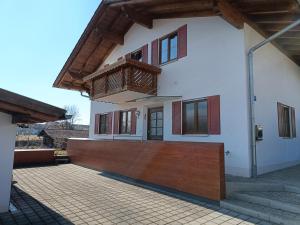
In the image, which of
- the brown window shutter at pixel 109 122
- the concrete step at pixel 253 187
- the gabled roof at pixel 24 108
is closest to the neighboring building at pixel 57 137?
the brown window shutter at pixel 109 122

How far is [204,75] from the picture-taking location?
32.0 ft

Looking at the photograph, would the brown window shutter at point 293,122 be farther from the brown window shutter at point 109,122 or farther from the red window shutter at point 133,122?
the brown window shutter at point 109,122

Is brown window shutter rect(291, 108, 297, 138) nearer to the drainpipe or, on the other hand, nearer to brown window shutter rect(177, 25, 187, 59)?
the drainpipe

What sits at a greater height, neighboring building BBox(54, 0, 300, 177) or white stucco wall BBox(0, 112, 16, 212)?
neighboring building BBox(54, 0, 300, 177)

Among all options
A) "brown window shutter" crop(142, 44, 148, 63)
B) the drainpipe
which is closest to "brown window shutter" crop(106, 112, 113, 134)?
"brown window shutter" crop(142, 44, 148, 63)

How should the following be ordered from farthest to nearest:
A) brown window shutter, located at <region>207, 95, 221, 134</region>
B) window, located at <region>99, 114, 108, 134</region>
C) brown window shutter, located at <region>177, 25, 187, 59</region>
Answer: window, located at <region>99, 114, 108, 134</region> → brown window shutter, located at <region>177, 25, 187, 59</region> → brown window shutter, located at <region>207, 95, 221, 134</region>

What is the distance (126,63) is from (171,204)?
20.4ft

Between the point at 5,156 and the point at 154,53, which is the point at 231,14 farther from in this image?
the point at 5,156

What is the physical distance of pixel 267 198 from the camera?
19.9 feet

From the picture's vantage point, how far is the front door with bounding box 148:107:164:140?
39.4ft

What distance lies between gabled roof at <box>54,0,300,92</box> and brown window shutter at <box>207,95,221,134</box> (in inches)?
110

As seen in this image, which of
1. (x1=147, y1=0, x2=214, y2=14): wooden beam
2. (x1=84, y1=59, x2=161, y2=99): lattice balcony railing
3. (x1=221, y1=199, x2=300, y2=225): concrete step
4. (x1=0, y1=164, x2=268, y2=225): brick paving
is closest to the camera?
(x1=221, y1=199, x2=300, y2=225): concrete step

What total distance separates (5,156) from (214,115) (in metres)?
6.83

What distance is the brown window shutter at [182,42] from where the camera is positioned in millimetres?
→ 10773
